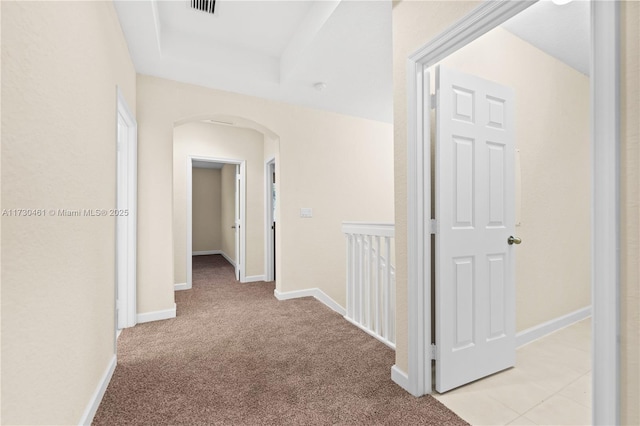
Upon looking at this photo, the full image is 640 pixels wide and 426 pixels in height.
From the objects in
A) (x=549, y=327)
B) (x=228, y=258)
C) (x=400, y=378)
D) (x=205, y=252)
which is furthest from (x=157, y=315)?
(x=205, y=252)

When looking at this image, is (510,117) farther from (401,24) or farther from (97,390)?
(97,390)

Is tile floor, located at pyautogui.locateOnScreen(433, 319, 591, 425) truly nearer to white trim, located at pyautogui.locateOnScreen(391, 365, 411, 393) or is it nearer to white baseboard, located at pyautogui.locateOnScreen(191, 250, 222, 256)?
white trim, located at pyautogui.locateOnScreen(391, 365, 411, 393)

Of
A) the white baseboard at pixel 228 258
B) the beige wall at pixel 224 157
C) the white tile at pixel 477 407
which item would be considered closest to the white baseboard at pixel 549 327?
the white tile at pixel 477 407

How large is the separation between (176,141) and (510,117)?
417 centimetres

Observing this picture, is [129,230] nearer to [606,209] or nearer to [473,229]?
[473,229]

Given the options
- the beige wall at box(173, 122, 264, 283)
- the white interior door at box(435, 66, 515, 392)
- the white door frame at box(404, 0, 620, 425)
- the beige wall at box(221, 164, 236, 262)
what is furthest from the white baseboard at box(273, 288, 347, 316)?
the beige wall at box(221, 164, 236, 262)

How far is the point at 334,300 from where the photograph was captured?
3.84m

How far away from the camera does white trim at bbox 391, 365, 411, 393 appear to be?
170 cm

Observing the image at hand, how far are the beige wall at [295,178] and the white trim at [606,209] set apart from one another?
9.76 ft

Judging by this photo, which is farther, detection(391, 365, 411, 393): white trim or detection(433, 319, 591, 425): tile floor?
detection(391, 365, 411, 393): white trim

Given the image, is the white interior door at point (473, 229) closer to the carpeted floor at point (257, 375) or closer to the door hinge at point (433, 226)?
the door hinge at point (433, 226)

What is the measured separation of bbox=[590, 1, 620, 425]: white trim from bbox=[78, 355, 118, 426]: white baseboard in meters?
2.07

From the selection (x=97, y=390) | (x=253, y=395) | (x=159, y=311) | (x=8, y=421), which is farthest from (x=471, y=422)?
(x=159, y=311)

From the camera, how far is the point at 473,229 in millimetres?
1802
